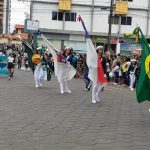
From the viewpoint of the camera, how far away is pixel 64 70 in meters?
17.8

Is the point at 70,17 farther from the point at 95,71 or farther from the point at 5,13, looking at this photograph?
the point at 95,71

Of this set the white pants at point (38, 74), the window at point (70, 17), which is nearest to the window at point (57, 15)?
the window at point (70, 17)

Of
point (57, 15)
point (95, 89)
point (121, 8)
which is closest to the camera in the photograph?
point (95, 89)

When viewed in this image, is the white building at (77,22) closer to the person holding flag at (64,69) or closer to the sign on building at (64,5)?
the sign on building at (64,5)

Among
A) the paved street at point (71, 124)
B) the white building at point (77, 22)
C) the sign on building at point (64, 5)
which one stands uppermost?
the sign on building at point (64, 5)

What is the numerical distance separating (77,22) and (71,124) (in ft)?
Answer: 150

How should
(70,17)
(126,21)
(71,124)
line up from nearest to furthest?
1. (71,124)
2. (70,17)
3. (126,21)

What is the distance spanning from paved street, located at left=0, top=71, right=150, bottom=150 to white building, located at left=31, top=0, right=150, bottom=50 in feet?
132

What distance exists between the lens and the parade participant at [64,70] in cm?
1744

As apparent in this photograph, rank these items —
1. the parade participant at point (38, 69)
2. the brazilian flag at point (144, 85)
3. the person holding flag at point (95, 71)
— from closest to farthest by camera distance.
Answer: the brazilian flag at point (144, 85), the person holding flag at point (95, 71), the parade participant at point (38, 69)

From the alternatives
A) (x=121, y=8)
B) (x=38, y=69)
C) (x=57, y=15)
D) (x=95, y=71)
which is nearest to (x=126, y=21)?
(x=121, y=8)

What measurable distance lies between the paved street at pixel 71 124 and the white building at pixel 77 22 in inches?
1589

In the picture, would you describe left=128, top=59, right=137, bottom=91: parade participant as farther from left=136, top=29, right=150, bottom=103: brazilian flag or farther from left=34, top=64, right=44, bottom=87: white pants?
left=136, top=29, right=150, bottom=103: brazilian flag

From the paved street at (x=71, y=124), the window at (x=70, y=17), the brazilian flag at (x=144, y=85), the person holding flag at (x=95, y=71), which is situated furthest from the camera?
the window at (x=70, y=17)
